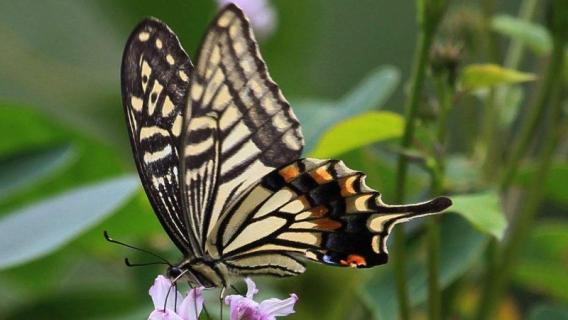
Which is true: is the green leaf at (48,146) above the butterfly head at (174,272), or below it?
above

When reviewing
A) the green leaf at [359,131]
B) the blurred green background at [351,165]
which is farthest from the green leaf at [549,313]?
the green leaf at [359,131]

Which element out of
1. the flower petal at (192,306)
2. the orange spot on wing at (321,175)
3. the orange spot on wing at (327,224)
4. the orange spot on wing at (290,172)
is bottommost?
the flower petal at (192,306)

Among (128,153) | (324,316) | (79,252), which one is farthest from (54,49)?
(324,316)

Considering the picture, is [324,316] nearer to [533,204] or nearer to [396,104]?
[533,204]

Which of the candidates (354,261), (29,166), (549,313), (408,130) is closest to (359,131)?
(408,130)

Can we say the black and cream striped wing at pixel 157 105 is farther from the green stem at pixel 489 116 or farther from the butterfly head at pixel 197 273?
the green stem at pixel 489 116

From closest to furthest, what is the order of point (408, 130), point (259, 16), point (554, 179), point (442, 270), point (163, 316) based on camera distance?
point (163, 316)
point (408, 130)
point (442, 270)
point (554, 179)
point (259, 16)

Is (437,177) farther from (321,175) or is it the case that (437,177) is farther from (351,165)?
(351,165)
